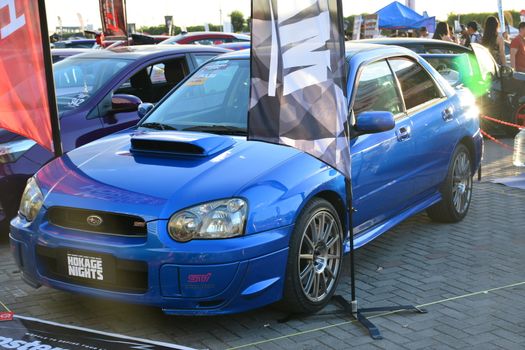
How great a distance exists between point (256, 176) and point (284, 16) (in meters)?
0.89

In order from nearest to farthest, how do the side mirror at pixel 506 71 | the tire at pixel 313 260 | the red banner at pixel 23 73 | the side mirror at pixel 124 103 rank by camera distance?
1. the tire at pixel 313 260
2. the red banner at pixel 23 73
3. the side mirror at pixel 124 103
4. the side mirror at pixel 506 71

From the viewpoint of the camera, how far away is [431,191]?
6309 millimetres

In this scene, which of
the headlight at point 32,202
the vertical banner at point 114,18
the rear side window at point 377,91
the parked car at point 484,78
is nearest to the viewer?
the headlight at point 32,202

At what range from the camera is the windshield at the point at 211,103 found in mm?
5078

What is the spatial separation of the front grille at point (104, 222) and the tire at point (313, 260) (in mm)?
870

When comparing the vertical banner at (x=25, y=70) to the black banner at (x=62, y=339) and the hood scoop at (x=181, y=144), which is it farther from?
the black banner at (x=62, y=339)

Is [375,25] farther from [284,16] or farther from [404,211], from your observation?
[284,16]

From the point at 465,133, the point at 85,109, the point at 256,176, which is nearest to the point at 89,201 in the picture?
the point at 256,176

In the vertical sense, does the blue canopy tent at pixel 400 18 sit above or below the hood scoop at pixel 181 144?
below

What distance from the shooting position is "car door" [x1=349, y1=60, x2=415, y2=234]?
507 centimetres

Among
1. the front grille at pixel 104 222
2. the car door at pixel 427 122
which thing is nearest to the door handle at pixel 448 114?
the car door at pixel 427 122

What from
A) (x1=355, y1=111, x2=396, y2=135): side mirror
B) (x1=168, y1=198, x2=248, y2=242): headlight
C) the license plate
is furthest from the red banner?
(x1=355, y1=111, x2=396, y2=135): side mirror

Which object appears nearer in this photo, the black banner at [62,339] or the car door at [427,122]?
the black banner at [62,339]

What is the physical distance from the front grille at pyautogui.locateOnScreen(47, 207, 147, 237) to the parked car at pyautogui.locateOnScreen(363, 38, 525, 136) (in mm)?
7158
